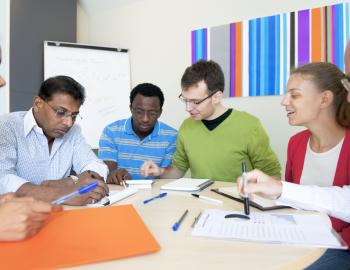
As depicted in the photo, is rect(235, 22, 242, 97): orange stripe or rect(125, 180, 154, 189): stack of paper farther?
rect(235, 22, 242, 97): orange stripe

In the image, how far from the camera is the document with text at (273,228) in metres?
0.75

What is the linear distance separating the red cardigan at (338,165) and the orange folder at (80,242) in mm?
771

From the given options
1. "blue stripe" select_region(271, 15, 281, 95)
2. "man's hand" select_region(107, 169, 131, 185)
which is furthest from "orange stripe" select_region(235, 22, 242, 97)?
"man's hand" select_region(107, 169, 131, 185)

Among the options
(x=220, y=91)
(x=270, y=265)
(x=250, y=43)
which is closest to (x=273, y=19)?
(x=250, y=43)

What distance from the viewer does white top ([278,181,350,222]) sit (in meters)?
1.01

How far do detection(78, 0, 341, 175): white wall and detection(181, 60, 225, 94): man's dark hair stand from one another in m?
0.70

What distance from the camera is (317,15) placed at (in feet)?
7.29

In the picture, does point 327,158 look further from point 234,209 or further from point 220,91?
point 220,91

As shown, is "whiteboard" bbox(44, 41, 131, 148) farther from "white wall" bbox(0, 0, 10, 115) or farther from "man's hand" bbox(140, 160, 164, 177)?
"man's hand" bbox(140, 160, 164, 177)

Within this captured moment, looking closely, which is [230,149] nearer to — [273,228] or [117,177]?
[117,177]

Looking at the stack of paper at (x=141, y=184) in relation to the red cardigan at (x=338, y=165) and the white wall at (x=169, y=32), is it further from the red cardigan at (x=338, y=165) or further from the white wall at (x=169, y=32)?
the white wall at (x=169, y=32)

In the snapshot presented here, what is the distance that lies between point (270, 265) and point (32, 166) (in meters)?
1.21

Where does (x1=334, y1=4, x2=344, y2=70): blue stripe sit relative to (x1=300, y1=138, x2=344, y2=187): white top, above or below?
above

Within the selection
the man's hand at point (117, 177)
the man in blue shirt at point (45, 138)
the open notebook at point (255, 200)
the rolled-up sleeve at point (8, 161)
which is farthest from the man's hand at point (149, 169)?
the rolled-up sleeve at point (8, 161)
